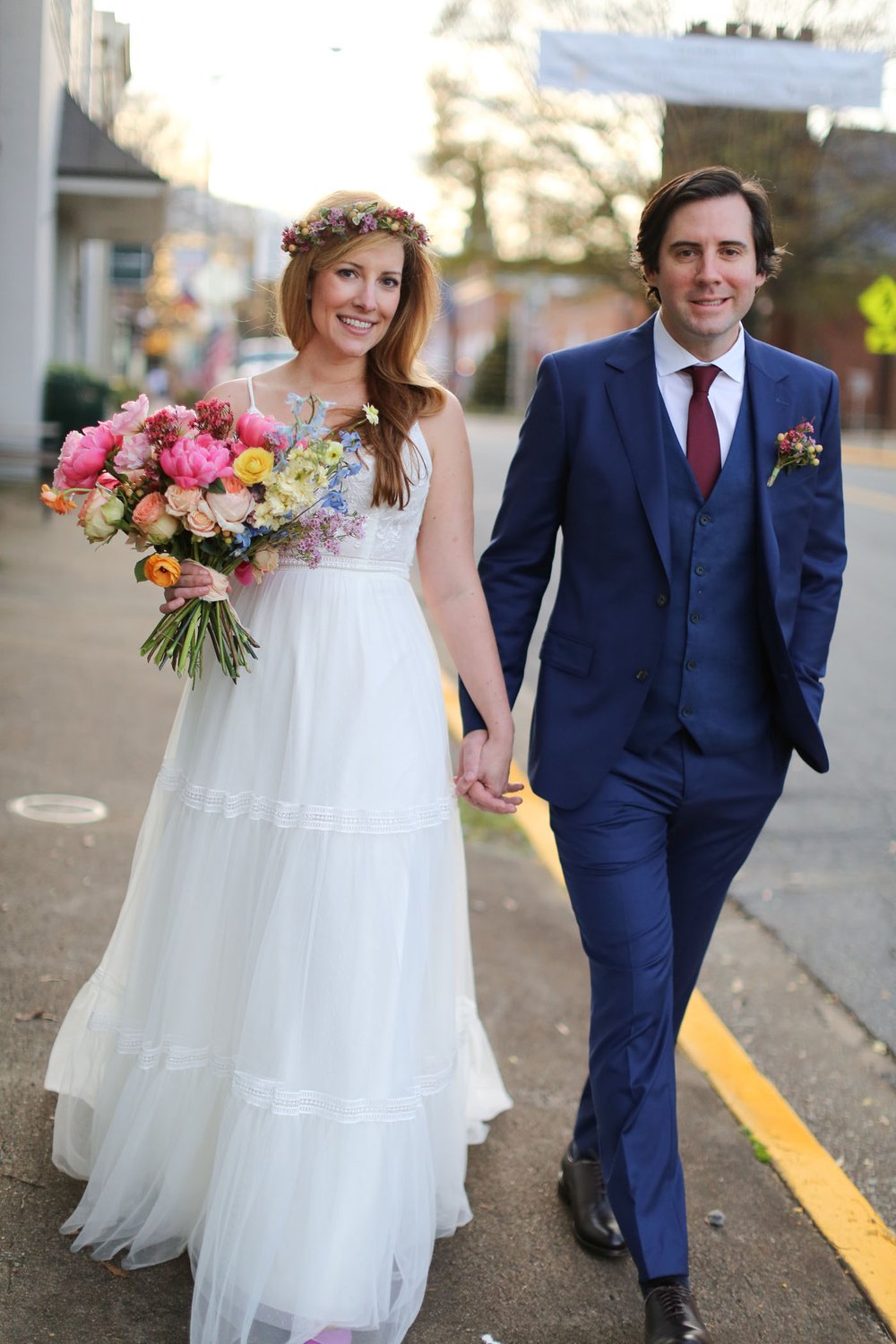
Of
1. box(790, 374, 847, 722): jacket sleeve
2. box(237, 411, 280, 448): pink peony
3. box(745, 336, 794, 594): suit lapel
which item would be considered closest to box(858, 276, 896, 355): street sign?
box(790, 374, 847, 722): jacket sleeve

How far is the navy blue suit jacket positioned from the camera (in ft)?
9.95

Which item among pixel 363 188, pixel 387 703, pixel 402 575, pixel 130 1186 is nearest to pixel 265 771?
pixel 387 703

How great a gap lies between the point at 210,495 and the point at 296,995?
101 centimetres

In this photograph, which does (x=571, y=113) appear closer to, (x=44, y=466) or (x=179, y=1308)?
(x=44, y=466)

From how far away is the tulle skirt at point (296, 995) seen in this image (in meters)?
2.77

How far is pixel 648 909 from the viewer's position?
9.97 ft

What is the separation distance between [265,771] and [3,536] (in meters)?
12.3

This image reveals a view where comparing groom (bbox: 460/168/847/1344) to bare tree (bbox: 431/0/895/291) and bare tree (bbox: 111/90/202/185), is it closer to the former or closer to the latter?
bare tree (bbox: 431/0/895/291)

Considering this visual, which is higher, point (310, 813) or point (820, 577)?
point (820, 577)

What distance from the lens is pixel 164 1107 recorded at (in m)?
3.01

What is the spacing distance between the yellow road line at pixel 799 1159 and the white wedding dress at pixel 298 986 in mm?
973

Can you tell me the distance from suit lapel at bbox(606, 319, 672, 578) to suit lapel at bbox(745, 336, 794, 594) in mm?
202

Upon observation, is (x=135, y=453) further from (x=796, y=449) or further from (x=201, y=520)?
(x=796, y=449)

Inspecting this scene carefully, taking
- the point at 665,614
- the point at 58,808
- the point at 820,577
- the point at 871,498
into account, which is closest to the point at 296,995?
the point at 665,614
